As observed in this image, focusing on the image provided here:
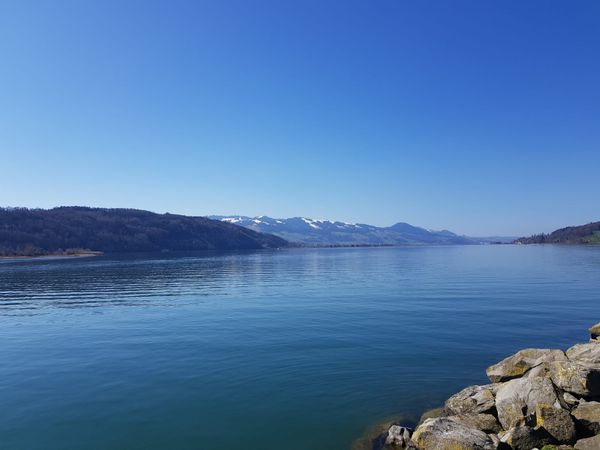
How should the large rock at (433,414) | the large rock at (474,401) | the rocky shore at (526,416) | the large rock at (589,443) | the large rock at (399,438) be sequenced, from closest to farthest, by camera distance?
1. the large rock at (589,443)
2. the rocky shore at (526,416)
3. the large rock at (399,438)
4. the large rock at (474,401)
5. the large rock at (433,414)

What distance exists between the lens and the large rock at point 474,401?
17094 mm

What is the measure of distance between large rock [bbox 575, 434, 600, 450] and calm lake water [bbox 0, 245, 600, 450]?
6981 mm

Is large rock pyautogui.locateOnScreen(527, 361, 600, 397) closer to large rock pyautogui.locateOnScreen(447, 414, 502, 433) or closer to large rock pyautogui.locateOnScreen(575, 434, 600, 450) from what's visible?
large rock pyautogui.locateOnScreen(575, 434, 600, 450)

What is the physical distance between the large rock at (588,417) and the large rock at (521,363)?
3.65 metres

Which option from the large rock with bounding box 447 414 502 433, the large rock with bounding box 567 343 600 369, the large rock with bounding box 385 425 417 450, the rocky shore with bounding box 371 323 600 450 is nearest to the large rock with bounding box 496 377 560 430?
the rocky shore with bounding box 371 323 600 450

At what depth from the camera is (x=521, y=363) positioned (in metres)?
19.7

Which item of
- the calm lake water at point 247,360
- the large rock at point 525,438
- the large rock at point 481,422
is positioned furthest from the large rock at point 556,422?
the calm lake water at point 247,360

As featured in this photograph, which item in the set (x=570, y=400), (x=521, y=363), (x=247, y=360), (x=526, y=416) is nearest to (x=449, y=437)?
(x=526, y=416)

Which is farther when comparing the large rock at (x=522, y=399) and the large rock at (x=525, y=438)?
the large rock at (x=522, y=399)

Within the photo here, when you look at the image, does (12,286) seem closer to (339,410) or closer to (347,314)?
(347,314)

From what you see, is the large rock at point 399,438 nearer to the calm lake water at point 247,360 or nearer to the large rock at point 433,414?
the calm lake water at point 247,360

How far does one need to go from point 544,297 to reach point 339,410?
1757 inches

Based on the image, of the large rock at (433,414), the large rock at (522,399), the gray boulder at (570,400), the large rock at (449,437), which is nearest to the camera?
the large rock at (449,437)

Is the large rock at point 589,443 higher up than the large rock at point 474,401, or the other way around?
the large rock at point 589,443
